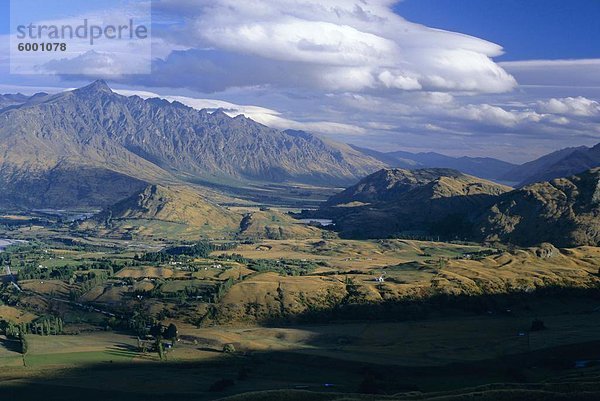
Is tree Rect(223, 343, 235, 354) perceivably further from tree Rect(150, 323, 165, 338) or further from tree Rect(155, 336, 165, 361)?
tree Rect(150, 323, 165, 338)

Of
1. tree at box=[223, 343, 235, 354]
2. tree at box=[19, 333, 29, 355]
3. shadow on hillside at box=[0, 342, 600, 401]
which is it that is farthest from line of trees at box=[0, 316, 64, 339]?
tree at box=[223, 343, 235, 354]

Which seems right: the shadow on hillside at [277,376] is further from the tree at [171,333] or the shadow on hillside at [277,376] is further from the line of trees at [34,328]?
the line of trees at [34,328]

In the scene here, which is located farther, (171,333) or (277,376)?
(171,333)

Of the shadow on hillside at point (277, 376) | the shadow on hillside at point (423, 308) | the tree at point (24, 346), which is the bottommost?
the shadow on hillside at point (277, 376)

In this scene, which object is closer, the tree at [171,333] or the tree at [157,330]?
the tree at [171,333]

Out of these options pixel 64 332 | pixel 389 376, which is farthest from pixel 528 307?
pixel 64 332

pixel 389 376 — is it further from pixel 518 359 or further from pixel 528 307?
pixel 528 307

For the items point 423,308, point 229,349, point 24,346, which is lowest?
point 229,349

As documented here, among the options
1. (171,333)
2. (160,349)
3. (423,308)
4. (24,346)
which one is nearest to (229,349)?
(160,349)

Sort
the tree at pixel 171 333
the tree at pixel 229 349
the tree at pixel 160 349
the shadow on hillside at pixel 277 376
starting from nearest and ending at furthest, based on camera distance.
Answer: the shadow on hillside at pixel 277 376, the tree at pixel 160 349, the tree at pixel 229 349, the tree at pixel 171 333

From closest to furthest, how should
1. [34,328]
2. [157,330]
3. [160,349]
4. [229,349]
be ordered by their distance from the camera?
[160,349] → [229,349] → [157,330] → [34,328]

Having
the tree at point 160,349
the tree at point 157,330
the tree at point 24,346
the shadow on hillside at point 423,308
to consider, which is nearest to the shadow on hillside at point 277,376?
the tree at point 160,349

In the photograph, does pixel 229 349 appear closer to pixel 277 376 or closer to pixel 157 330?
pixel 277 376

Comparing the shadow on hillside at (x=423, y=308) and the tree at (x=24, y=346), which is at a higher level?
the shadow on hillside at (x=423, y=308)
